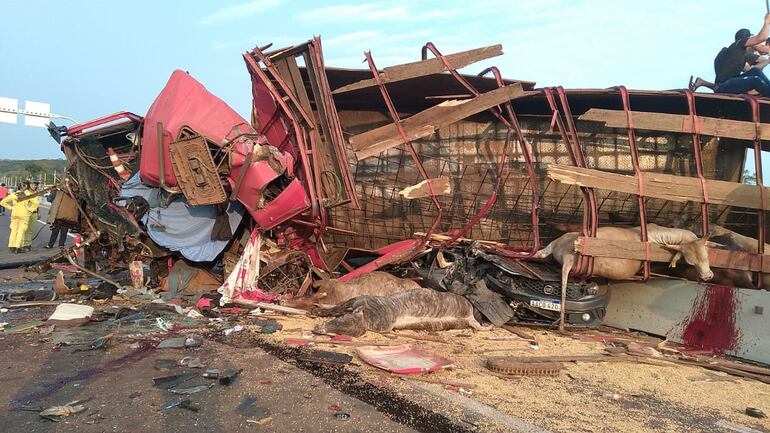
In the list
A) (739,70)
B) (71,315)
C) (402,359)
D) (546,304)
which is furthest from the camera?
(739,70)

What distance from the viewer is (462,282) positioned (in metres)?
5.79

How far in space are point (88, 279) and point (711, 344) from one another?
25.6 feet

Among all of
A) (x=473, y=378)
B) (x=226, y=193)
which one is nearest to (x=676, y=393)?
(x=473, y=378)

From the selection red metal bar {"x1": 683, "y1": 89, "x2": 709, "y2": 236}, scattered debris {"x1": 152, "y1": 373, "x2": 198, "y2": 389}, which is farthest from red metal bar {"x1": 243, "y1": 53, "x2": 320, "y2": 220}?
red metal bar {"x1": 683, "y1": 89, "x2": 709, "y2": 236}

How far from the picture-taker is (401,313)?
16.5ft

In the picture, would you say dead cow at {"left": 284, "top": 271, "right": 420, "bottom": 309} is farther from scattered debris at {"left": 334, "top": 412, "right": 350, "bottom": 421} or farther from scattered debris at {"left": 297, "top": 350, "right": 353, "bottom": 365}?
scattered debris at {"left": 334, "top": 412, "right": 350, "bottom": 421}

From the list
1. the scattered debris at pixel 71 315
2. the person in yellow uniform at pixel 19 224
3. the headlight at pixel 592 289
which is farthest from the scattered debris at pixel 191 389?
the person in yellow uniform at pixel 19 224

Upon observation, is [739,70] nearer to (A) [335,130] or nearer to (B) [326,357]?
(A) [335,130]

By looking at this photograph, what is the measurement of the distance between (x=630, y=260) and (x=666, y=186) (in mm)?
860

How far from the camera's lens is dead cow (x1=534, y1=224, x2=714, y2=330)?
518 centimetres

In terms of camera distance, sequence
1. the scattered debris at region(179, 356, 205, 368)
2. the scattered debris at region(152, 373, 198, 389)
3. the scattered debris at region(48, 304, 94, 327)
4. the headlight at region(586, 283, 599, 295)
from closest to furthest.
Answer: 1. the scattered debris at region(152, 373, 198, 389)
2. the scattered debris at region(179, 356, 205, 368)
3. the scattered debris at region(48, 304, 94, 327)
4. the headlight at region(586, 283, 599, 295)

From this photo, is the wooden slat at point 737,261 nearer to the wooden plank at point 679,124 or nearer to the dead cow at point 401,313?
the wooden plank at point 679,124

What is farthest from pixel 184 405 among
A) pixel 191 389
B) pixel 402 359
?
pixel 402 359

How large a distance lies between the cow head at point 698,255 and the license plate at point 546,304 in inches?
52.1
